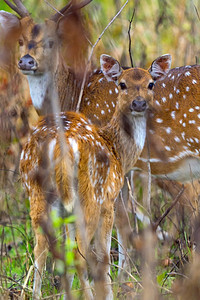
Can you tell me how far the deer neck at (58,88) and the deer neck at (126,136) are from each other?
3.72 feet

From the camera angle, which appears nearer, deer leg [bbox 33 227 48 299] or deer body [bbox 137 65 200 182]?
deer leg [bbox 33 227 48 299]

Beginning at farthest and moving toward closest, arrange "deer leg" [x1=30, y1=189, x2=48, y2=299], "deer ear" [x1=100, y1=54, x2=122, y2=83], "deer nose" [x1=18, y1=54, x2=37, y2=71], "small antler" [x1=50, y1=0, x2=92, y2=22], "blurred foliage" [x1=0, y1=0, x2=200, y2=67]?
"blurred foliage" [x1=0, y1=0, x2=200, y2=67] < "deer nose" [x1=18, y1=54, x2=37, y2=71] < "deer ear" [x1=100, y1=54, x2=122, y2=83] < "deer leg" [x1=30, y1=189, x2=48, y2=299] < "small antler" [x1=50, y1=0, x2=92, y2=22]

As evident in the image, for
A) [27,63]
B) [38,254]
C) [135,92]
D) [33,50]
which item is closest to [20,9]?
[33,50]

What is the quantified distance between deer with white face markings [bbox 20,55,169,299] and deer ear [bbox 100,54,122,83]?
1.55 feet

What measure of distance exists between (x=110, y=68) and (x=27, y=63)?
29.3 inches

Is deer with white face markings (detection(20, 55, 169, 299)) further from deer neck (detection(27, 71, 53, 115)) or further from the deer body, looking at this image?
deer neck (detection(27, 71, 53, 115))

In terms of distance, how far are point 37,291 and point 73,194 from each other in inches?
25.9

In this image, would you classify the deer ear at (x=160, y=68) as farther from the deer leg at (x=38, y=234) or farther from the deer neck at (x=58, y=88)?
the deer leg at (x=38, y=234)

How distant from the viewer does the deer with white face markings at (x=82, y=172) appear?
3.74 meters

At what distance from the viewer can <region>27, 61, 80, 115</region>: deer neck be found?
229 inches

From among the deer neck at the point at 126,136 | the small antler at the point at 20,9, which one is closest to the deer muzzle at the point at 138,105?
the deer neck at the point at 126,136

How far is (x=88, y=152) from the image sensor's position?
12.8 feet

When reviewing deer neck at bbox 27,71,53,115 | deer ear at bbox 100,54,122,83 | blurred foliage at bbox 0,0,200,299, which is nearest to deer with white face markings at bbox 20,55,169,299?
deer ear at bbox 100,54,122,83

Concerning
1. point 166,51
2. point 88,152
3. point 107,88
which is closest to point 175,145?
point 107,88
